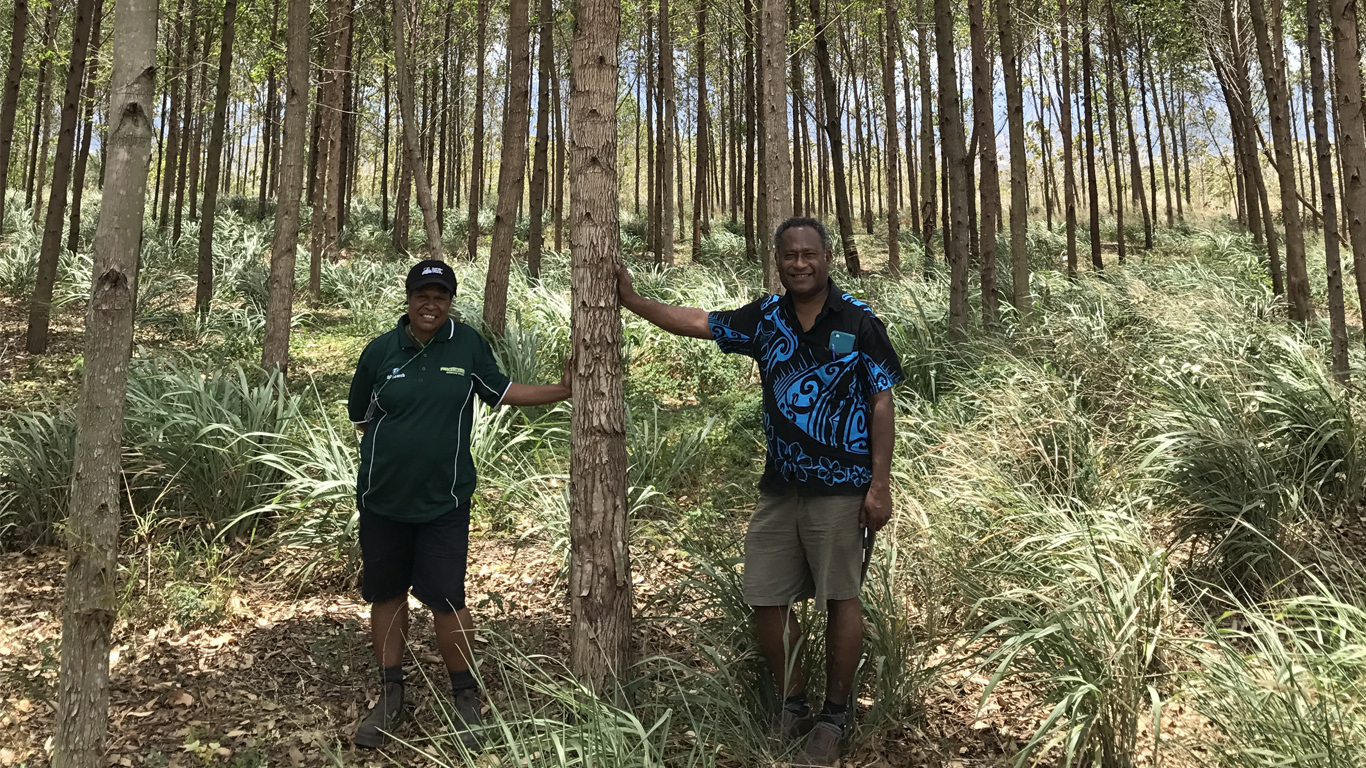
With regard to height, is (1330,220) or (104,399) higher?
(1330,220)

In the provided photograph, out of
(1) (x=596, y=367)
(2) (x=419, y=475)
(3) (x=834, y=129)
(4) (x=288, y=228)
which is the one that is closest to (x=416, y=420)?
(2) (x=419, y=475)

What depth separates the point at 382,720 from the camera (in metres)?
3.32

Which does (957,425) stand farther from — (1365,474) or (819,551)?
(819,551)

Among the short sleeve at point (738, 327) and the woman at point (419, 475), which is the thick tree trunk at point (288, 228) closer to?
the woman at point (419, 475)

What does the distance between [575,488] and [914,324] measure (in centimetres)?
608

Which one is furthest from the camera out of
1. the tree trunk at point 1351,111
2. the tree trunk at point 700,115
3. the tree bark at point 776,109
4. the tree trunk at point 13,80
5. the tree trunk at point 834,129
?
the tree trunk at point 700,115

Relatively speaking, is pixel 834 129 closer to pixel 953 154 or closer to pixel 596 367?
pixel 953 154

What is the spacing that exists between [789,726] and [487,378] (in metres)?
1.79

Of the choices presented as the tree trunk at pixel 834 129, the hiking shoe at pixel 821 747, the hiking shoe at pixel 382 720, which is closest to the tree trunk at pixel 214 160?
the tree trunk at pixel 834 129

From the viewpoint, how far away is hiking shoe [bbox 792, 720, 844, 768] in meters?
2.83

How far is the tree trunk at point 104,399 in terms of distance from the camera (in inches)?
98.6

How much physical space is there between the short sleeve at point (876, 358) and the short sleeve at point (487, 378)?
4.79 feet

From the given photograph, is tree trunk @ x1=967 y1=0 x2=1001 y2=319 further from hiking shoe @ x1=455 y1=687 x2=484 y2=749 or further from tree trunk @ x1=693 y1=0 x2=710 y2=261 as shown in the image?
tree trunk @ x1=693 y1=0 x2=710 y2=261

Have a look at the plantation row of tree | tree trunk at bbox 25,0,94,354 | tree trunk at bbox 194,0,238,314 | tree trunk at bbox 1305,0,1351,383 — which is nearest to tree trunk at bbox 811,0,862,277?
the plantation row of tree
